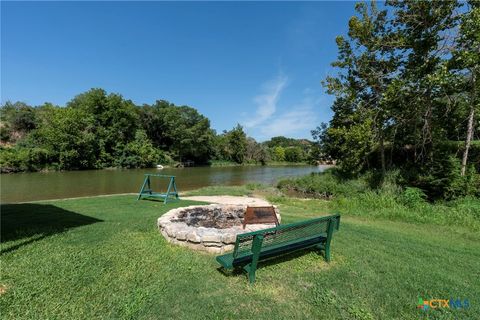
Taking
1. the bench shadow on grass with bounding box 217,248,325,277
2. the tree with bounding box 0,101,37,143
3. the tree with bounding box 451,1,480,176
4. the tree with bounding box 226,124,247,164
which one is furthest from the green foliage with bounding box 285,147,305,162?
the bench shadow on grass with bounding box 217,248,325,277

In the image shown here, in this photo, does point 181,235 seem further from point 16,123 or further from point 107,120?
point 16,123

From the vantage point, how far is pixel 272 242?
318 cm

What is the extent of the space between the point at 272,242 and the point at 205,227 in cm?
210

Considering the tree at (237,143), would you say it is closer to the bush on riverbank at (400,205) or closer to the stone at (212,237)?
the bush on riverbank at (400,205)

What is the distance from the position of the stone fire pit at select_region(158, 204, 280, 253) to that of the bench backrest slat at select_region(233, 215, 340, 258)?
2.85 feet

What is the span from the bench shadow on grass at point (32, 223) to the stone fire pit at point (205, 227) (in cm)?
199

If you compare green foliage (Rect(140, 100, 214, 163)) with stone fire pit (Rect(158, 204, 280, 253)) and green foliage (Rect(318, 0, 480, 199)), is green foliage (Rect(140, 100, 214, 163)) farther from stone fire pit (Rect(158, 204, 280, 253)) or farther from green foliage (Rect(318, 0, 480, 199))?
stone fire pit (Rect(158, 204, 280, 253))

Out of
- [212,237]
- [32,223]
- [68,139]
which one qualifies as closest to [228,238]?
[212,237]

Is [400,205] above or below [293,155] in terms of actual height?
below

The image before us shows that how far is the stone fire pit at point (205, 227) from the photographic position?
4.01 metres

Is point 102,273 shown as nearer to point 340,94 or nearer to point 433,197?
point 433,197

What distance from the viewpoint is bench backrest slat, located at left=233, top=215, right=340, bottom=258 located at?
2965 millimetres

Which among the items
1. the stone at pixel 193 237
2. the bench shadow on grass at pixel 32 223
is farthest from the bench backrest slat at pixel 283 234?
the bench shadow on grass at pixel 32 223

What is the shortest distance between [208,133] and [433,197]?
4353 centimetres
